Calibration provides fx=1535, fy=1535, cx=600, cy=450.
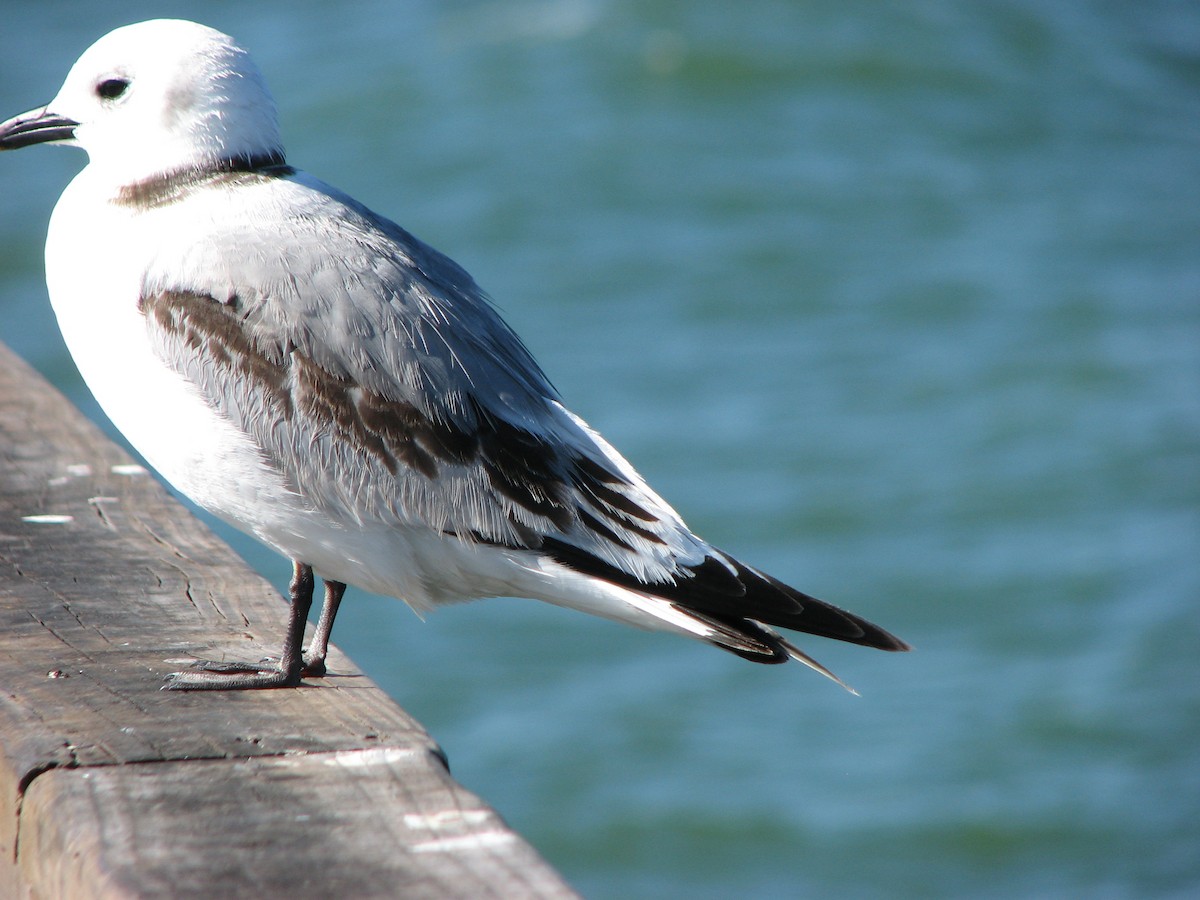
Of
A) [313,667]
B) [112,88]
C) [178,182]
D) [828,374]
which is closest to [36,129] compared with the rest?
[112,88]

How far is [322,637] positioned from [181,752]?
92cm

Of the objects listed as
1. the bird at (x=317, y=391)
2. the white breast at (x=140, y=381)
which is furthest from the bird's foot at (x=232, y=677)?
the white breast at (x=140, y=381)

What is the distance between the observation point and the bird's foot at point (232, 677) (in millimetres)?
2443

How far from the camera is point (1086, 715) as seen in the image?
8461mm

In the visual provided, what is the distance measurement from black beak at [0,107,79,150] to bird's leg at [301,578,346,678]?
1.15 metres

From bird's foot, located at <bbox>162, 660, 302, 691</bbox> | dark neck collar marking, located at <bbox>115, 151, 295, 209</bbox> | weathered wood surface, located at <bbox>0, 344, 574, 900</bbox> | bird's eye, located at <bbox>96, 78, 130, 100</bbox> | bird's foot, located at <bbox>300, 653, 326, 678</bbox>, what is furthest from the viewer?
bird's eye, located at <bbox>96, 78, 130, 100</bbox>

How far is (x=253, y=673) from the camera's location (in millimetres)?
2629

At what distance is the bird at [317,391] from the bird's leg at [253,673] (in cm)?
8

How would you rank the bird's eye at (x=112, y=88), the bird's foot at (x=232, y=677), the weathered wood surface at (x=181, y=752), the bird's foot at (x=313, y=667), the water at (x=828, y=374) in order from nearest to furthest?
1. the weathered wood surface at (x=181, y=752)
2. the bird's foot at (x=232, y=677)
3. the bird's foot at (x=313, y=667)
4. the bird's eye at (x=112, y=88)
5. the water at (x=828, y=374)

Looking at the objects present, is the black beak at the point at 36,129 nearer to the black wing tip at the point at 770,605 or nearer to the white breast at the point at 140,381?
the white breast at the point at 140,381

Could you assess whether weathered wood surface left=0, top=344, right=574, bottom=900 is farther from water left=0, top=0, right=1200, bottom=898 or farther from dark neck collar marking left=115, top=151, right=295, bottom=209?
water left=0, top=0, right=1200, bottom=898

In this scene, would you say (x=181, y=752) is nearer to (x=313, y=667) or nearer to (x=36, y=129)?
(x=313, y=667)

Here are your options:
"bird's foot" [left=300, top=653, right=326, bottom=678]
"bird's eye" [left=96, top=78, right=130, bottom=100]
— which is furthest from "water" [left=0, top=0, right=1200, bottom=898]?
"bird's eye" [left=96, top=78, right=130, bottom=100]

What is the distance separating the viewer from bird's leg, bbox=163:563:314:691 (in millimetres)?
2459
